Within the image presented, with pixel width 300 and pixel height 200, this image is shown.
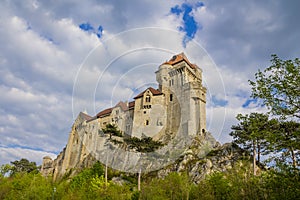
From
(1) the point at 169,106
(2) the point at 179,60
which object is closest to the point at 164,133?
(1) the point at 169,106

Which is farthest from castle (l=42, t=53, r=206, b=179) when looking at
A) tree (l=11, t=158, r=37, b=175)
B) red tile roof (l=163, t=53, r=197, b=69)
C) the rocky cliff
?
tree (l=11, t=158, r=37, b=175)

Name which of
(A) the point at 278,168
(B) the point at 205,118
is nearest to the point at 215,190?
(A) the point at 278,168

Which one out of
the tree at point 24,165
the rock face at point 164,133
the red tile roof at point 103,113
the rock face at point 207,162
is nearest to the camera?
the rock face at point 207,162

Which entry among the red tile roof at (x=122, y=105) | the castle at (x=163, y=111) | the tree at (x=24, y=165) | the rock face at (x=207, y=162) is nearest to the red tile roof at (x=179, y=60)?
the castle at (x=163, y=111)

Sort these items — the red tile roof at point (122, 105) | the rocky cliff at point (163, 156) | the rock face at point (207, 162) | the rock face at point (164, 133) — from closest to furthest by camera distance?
1. the rock face at point (207, 162)
2. the rocky cliff at point (163, 156)
3. the rock face at point (164, 133)
4. the red tile roof at point (122, 105)

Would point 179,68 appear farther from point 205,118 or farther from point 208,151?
point 208,151

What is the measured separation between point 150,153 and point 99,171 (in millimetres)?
9136

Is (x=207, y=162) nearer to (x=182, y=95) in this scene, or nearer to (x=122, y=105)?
(x=182, y=95)

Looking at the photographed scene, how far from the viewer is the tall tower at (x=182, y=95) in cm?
5066

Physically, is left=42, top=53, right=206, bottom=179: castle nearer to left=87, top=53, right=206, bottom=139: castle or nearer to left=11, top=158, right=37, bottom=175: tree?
left=87, top=53, right=206, bottom=139: castle

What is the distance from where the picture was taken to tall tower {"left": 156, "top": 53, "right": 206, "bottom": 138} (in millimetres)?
50656

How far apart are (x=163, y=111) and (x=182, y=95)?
5.51m

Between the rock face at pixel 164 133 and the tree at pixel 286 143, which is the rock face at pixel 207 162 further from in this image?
the tree at pixel 286 143

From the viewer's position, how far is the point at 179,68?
5697 cm
